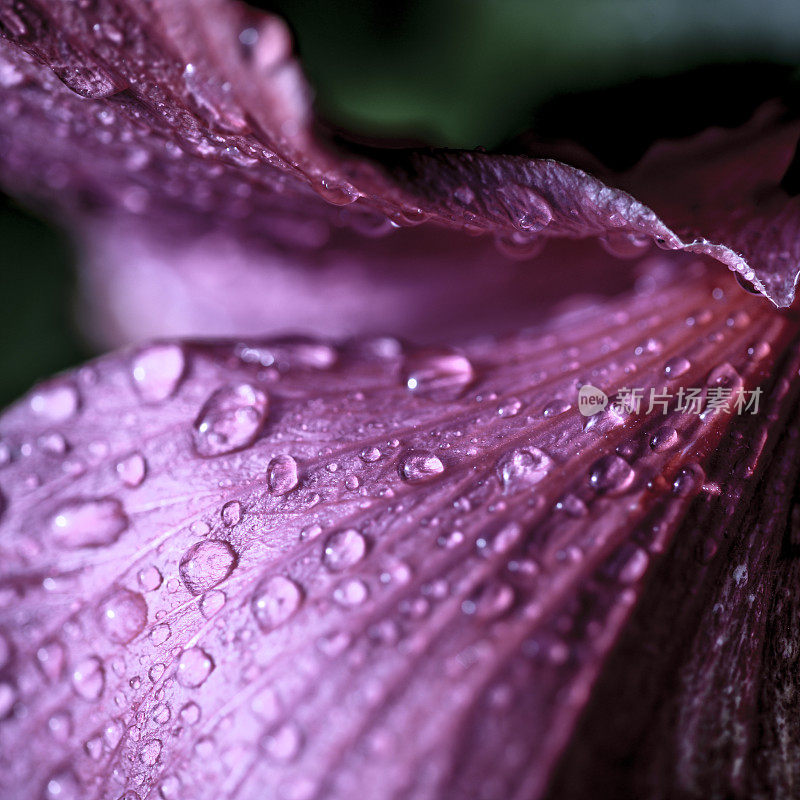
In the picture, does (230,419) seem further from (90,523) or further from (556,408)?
(556,408)

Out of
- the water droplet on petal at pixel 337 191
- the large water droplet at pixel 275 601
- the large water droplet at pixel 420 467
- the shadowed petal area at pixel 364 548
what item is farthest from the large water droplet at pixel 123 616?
the water droplet on petal at pixel 337 191

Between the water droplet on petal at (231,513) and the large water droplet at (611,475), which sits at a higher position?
the large water droplet at (611,475)

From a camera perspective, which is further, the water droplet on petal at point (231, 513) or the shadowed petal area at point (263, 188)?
the water droplet on petal at point (231, 513)

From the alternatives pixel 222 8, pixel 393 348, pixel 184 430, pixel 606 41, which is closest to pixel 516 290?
pixel 393 348

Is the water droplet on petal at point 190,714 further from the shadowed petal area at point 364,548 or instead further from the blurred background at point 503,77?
the blurred background at point 503,77

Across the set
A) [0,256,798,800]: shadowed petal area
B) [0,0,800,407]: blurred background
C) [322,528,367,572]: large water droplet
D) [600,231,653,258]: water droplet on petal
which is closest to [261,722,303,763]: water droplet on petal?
[0,256,798,800]: shadowed petal area

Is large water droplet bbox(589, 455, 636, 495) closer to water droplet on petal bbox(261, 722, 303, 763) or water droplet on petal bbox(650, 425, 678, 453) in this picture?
water droplet on petal bbox(650, 425, 678, 453)
